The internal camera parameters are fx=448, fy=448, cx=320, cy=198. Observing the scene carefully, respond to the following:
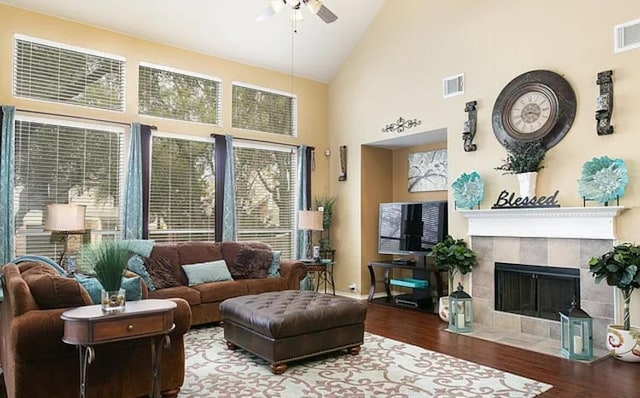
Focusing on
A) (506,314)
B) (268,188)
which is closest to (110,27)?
(268,188)

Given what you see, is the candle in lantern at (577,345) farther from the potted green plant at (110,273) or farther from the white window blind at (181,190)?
the white window blind at (181,190)

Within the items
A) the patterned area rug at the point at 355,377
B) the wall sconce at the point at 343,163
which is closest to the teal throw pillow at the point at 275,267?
the patterned area rug at the point at 355,377

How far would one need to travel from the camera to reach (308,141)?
26.8 feet

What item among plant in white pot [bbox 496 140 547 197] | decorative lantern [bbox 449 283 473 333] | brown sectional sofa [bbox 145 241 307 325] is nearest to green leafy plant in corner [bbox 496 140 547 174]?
plant in white pot [bbox 496 140 547 197]

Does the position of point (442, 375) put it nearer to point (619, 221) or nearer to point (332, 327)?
point (332, 327)

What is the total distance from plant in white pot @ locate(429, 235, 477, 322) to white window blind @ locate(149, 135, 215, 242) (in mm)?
3420

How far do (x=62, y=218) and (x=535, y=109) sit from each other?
18.3 ft

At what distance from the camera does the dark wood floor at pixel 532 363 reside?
11.7ft

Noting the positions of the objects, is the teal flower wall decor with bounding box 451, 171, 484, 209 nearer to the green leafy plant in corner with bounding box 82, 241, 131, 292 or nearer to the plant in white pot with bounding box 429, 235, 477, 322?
the plant in white pot with bounding box 429, 235, 477, 322

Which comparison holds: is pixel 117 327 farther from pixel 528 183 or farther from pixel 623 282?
pixel 528 183

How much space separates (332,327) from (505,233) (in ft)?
8.64

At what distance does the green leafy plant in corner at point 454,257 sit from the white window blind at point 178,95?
12.9 feet

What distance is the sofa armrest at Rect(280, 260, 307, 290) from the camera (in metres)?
6.34

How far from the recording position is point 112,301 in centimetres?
293
